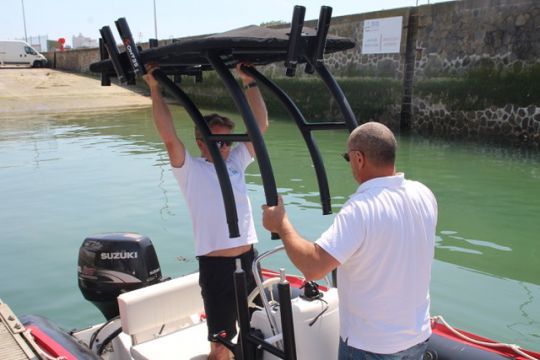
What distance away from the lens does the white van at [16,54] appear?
3591 cm

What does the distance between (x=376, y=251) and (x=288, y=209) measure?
6234mm

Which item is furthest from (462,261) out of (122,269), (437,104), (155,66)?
(437,104)

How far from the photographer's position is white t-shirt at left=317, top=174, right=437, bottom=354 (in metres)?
1.66

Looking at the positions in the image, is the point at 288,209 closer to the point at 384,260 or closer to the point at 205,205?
→ the point at 205,205

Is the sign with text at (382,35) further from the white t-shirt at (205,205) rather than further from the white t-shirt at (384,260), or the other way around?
the white t-shirt at (384,260)

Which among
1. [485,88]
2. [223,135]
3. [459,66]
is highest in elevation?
[459,66]

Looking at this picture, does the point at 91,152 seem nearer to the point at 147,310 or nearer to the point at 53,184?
the point at 53,184

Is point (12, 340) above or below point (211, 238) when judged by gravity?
below

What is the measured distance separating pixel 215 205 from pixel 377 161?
96cm

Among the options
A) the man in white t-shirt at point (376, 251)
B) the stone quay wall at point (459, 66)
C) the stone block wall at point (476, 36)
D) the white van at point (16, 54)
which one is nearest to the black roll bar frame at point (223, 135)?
the man in white t-shirt at point (376, 251)

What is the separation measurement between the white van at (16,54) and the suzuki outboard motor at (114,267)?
Answer: 36.5 meters

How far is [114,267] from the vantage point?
3.44 metres

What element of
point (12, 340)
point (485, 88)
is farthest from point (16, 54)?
point (12, 340)

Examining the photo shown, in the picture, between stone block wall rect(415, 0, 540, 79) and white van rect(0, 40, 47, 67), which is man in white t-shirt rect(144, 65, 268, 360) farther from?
white van rect(0, 40, 47, 67)
